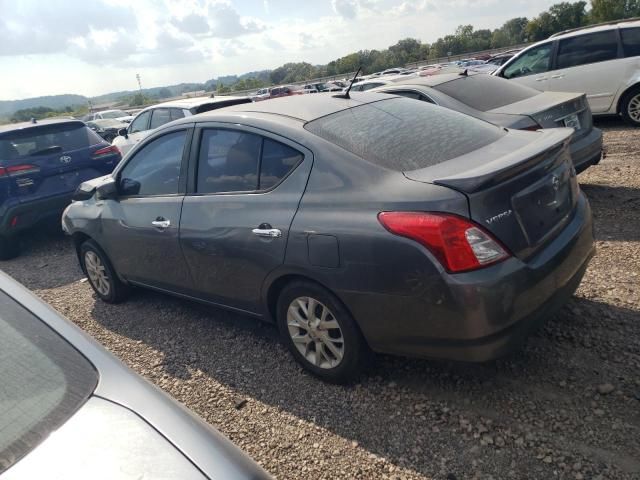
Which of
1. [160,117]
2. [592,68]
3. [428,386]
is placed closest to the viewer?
[428,386]

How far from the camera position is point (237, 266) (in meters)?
3.43

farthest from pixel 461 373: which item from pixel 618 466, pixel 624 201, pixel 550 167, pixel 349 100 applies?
pixel 624 201

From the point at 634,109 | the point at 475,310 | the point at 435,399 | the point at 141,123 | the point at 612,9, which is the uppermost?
the point at 612,9

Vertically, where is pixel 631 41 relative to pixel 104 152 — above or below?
above

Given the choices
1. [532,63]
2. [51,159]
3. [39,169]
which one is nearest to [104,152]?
[51,159]

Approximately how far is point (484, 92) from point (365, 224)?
13.2 feet

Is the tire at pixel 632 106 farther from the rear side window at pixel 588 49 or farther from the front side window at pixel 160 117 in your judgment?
the front side window at pixel 160 117

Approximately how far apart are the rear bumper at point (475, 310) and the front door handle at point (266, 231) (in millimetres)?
569

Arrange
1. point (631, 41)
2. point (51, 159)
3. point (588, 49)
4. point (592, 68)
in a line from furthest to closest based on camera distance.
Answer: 1. point (588, 49)
2. point (592, 68)
3. point (631, 41)
4. point (51, 159)

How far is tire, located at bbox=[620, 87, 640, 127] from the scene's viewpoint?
355 inches

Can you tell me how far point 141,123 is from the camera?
34.1 feet

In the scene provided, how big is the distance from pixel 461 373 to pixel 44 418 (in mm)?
2349

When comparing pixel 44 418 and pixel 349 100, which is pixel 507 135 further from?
pixel 44 418

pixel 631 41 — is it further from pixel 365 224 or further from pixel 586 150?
pixel 365 224
